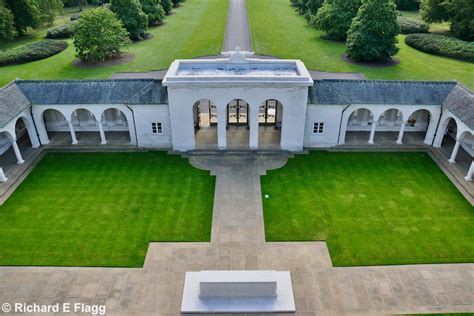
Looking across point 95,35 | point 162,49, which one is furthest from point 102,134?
point 162,49

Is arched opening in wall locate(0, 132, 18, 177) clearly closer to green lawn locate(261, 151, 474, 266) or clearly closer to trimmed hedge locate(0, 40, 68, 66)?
green lawn locate(261, 151, 474, 266)

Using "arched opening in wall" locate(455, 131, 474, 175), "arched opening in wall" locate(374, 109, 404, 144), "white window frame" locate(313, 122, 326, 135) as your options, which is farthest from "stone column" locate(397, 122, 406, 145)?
"white window frame" locate(313, 122, 326, 135)

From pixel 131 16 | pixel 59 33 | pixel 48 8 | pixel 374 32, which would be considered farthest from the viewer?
pixel 48 8

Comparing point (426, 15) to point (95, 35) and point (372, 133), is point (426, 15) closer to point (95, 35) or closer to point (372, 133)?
point (372, 133)

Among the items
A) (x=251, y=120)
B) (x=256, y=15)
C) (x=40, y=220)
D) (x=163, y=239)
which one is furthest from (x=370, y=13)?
(x=40, y=220)

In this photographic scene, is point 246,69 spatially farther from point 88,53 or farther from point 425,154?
point 88,53

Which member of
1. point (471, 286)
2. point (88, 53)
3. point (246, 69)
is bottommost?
point (471, 286)
